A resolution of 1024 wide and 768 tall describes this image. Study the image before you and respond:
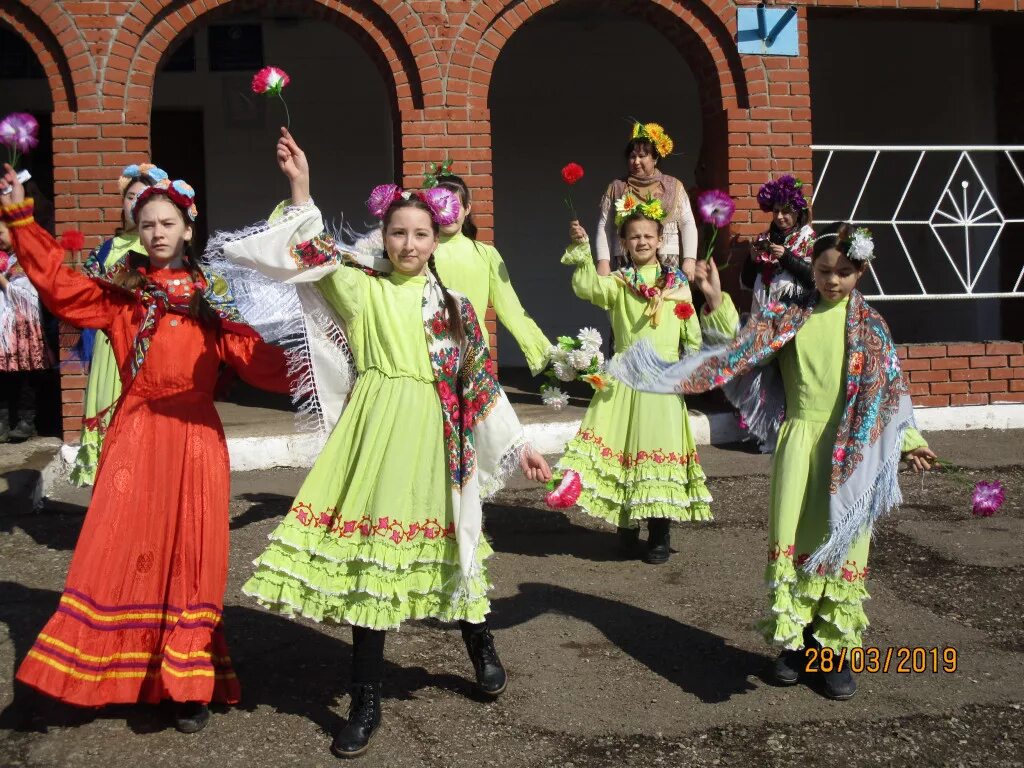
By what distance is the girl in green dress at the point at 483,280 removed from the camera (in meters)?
6.34

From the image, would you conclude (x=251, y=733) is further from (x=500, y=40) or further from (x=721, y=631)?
(x=500, y=40)

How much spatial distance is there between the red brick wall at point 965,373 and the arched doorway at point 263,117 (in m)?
5.37

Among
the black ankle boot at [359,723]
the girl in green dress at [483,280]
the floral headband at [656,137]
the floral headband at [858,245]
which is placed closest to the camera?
the black ankle boot at [359,723]

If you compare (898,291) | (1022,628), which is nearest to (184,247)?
(1022,628)

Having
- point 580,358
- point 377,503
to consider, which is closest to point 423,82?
point 580,358

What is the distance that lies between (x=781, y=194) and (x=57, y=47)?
5.01m

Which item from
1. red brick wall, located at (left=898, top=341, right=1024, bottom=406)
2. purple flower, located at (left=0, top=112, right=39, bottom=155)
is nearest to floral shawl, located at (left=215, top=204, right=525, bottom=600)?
purple flower, located at (left=0, top=112, right=39, bottom=155)

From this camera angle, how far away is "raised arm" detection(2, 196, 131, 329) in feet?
12.8

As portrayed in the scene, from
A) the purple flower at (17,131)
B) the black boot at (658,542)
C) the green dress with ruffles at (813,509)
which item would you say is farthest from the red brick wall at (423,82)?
the green dress with ruffles at (813,509)

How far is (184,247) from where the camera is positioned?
13.9 ft

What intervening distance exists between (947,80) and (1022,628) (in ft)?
28.6

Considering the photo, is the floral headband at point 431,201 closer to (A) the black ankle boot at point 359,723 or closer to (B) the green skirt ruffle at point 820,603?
(A) the black ankle boot at point 359,723

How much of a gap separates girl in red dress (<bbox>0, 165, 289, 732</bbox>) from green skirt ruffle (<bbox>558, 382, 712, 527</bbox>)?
2323 millimetres

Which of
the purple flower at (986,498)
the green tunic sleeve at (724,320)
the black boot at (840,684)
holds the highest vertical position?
Result: the green tunic sleeve at (724,320)
